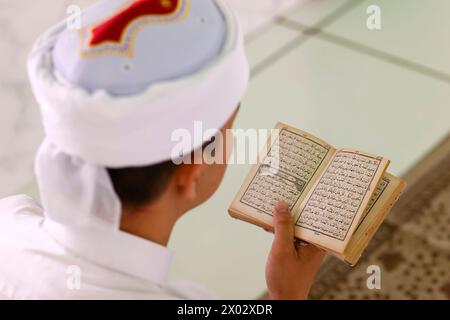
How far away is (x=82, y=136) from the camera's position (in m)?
1.02

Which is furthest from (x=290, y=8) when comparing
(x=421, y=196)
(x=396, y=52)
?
(x=421, y=196)

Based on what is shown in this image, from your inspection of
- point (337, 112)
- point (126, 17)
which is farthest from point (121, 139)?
point (337, 112)

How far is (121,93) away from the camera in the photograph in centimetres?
99

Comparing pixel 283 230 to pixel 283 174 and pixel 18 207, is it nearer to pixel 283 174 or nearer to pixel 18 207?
pixel 283 174

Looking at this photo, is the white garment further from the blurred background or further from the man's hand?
the blurred background

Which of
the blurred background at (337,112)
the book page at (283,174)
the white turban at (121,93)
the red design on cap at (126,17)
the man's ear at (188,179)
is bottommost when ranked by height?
the blurred background at (337,112)

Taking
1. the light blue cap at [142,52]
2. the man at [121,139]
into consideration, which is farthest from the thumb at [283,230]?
the light blue cap at [142,52]

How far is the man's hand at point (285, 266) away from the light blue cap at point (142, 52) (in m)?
0.40

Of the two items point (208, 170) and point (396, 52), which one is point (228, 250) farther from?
point (396, 52)

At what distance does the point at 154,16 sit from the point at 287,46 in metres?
1.95

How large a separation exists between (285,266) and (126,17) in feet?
1.83

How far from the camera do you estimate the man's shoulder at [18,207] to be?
4.07 feet

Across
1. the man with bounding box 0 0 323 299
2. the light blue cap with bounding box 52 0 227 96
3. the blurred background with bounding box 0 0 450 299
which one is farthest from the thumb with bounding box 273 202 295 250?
the blurred background with bounding box 0 0 450 299

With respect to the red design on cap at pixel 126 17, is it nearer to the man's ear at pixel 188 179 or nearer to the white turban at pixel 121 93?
the white turban at pixel 121 93
